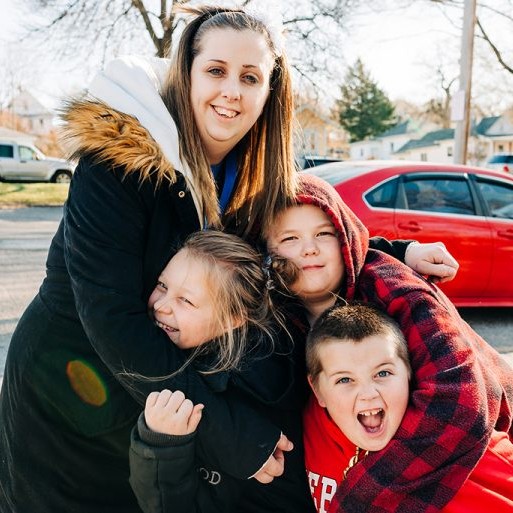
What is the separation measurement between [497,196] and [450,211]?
69cm

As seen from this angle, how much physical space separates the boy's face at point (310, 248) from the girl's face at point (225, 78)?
37 centimetres

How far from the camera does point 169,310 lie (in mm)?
1740

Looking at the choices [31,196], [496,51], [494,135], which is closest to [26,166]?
[31,196]

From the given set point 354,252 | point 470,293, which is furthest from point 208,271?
point 470,293

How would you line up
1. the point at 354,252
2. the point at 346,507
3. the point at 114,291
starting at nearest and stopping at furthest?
the point at 114,291, the point at 346,507, the point at 354,252

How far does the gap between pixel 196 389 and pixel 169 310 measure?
0.27 meters

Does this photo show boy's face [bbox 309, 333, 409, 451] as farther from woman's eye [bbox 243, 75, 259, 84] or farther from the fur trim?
woman's eye [bbox 243, 75, 259, 84]

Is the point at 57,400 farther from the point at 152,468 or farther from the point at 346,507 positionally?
the point at 346,507

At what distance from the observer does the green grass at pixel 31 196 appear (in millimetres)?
17856

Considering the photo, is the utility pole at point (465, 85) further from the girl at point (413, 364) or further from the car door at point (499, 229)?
the girl at point (413, 364)

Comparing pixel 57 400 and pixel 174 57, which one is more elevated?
pixel 174 57

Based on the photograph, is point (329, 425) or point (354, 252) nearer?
point (329, 425)

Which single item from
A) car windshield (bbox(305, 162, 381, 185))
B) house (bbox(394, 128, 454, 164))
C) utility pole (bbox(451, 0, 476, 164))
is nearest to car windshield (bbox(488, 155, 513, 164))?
utility pole (bbox(451, 0, 476, 164))

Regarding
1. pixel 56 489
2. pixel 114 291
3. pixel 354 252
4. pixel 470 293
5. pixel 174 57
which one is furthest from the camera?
pixel 470 293
